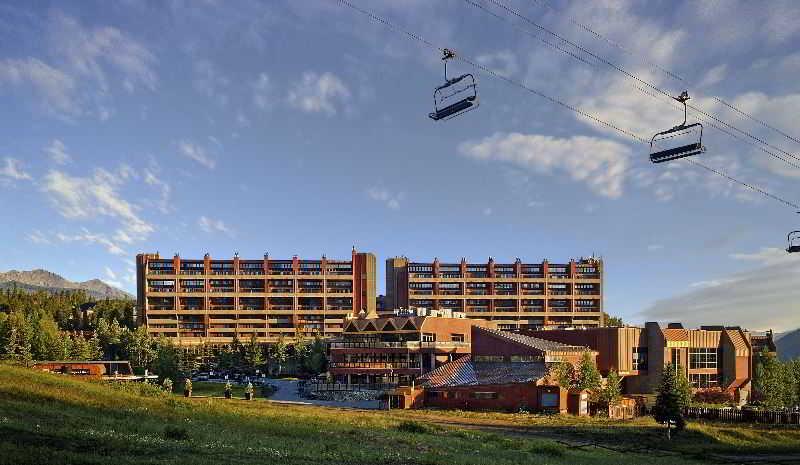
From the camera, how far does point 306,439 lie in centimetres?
4012

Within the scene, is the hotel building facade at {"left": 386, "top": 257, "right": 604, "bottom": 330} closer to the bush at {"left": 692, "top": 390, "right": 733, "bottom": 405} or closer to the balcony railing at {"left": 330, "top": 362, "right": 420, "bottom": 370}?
the balcony railing at {"left": 330, "top": 362, "right": 420, "bottom": 370}

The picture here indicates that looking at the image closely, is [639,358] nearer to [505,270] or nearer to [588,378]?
[588,378]

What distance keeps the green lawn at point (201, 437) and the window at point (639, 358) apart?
53.1 metres

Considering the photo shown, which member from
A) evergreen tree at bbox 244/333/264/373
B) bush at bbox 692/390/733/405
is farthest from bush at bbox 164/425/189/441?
evergreen tree at bbox 244/333/264/373

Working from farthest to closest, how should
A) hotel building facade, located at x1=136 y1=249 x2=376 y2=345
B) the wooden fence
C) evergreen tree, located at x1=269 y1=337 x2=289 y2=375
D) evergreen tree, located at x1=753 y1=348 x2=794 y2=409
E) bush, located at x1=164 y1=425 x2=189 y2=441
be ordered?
hotel building facade, located at x1=136 y1=249 x2=376 y2=345
evergreen tree, located at x1=269 y1=337 x2=289 y2=375
evergreen tree, located at x1=753 y1=348 x2=794 y2=409
the wooden fence
bush, located at x1=164 y1=425 x2=189 y2=441

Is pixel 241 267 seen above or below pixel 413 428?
above

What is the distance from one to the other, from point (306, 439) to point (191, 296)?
145m

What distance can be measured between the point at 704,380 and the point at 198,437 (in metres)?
103

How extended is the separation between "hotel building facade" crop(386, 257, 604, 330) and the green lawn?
125 m

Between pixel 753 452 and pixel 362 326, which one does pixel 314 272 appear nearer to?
pixel 362 326

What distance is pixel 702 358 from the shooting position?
115m

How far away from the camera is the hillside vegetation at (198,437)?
26.5 m

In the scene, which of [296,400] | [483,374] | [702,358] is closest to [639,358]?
[702,358]

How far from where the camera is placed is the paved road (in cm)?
8881
